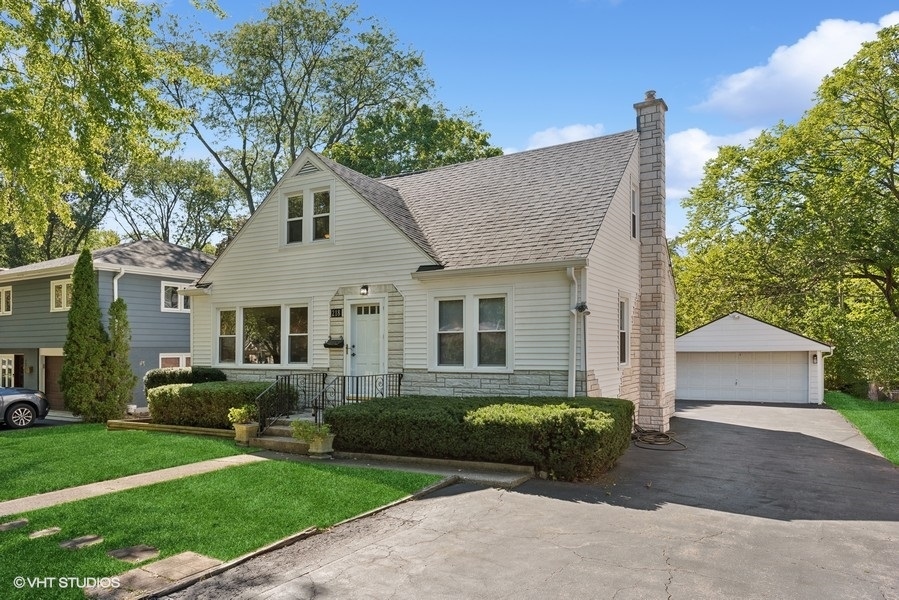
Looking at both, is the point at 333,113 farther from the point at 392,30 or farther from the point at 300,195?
the point at 300,195

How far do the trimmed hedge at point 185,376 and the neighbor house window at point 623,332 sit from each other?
9901 millimetres

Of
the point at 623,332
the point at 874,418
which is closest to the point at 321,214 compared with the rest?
the point at 623,332

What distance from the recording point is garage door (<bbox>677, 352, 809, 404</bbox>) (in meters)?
22.5

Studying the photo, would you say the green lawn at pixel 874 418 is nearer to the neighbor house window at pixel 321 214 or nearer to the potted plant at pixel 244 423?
the potted plant at pixel 244 423

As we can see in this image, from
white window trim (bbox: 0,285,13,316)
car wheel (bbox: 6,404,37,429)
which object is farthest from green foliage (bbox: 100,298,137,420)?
white window trim (bbox: 0,285,13,316)

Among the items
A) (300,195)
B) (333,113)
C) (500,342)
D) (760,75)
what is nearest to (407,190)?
(300,195)

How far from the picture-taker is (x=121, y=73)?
1050cm

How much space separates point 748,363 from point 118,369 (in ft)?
75.2

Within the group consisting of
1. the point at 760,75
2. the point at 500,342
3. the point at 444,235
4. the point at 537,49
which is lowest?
the point at 500,342

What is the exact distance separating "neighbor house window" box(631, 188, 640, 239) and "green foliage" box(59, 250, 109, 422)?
14828 millimetres

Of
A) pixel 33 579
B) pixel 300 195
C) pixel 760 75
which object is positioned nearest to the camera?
pixel 33 579

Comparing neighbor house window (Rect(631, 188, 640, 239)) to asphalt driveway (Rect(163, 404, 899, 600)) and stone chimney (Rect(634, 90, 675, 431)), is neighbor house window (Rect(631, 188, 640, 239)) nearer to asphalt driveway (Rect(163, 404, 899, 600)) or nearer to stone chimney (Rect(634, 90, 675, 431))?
stone chimney (Rect(634, 90, 675, 431))

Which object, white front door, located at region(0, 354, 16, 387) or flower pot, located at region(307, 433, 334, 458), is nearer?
flower pot, located at region(307, 433, 334, 458)

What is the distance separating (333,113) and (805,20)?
2211 cm
